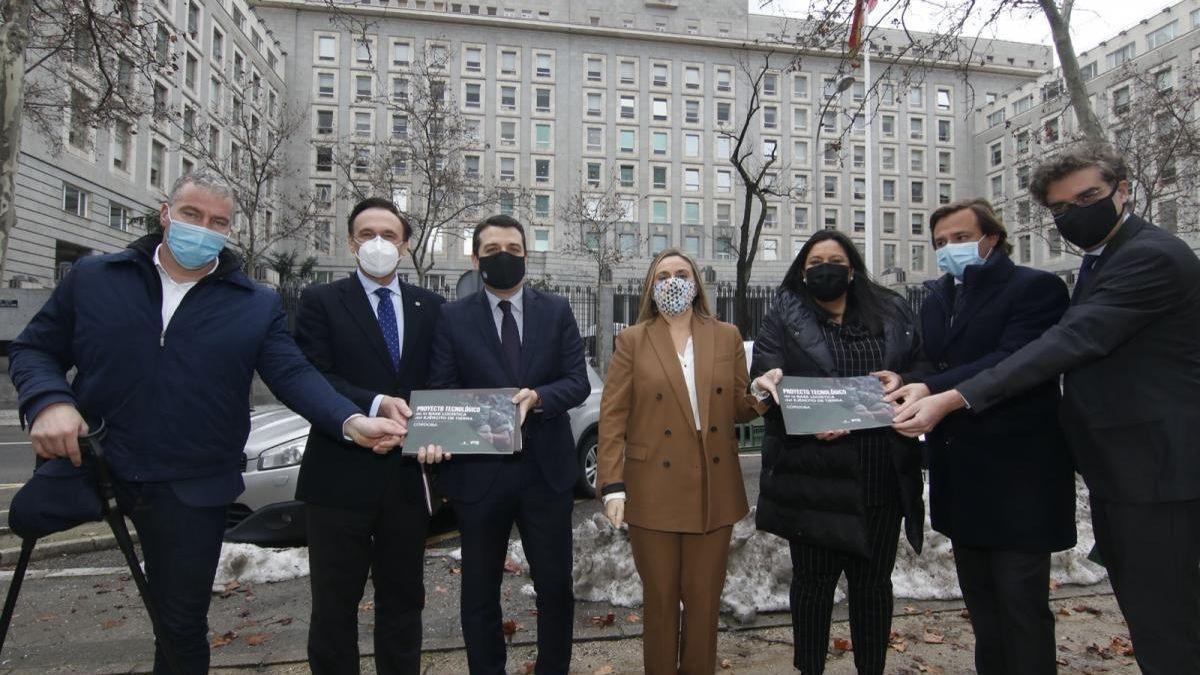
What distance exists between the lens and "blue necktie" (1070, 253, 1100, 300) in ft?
9.22

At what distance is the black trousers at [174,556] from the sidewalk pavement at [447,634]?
1.16 m

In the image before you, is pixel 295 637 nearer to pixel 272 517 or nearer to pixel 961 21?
pixel 272 517

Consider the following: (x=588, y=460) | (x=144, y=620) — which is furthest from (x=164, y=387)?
(x=588, y=460)

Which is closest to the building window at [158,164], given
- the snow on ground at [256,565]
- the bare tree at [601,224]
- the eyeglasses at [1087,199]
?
the bare tree at [601,224]

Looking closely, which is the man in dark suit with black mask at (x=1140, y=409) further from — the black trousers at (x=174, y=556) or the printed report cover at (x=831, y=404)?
the black trousers at (x=174, y=556)

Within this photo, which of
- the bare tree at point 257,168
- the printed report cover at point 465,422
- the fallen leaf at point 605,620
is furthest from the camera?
the bare tree at point 257,168

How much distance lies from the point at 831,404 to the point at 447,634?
2.63 meters

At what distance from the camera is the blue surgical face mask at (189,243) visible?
8.91 ft

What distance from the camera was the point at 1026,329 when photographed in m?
2.91

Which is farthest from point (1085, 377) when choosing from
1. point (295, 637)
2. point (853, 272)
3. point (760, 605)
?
point (295, 637)

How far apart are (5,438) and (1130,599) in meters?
17.5

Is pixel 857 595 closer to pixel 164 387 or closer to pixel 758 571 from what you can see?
pixel 758 571

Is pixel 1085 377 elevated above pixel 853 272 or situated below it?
below

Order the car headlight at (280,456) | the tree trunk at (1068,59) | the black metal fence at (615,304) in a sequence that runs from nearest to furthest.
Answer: the car headlight at (280,456) → the tree trunk at (1068,59) → the black metal fence at (615,304)
